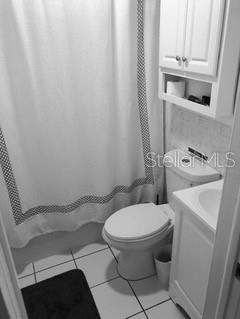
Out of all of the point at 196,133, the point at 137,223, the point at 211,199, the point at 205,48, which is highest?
the point at 205,48

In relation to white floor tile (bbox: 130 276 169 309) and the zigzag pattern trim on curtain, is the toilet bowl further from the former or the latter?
the zigzag pattern trim on curtain

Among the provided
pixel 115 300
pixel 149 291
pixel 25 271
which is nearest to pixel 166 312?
pixel 149 291

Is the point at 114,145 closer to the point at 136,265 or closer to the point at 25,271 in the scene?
the point at 136,265

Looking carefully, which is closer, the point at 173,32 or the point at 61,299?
the point at 173,32

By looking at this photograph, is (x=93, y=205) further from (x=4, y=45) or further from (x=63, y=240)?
(x=4, y=45)

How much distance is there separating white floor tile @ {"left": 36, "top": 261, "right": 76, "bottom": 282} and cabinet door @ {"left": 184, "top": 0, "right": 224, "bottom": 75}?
156 centimetres

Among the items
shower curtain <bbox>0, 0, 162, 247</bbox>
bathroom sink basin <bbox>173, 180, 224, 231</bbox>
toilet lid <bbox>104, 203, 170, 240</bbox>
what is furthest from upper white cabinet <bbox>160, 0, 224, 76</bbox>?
toilet lid <bbox>104, 203, 170, 240</bbox>

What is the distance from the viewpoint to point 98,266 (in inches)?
74.7

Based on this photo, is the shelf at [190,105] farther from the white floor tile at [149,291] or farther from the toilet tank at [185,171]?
the white floor tile at [149,291]

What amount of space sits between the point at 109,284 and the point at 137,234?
0.48 meters

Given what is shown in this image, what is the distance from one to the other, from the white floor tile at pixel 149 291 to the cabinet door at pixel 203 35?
1.36 metres

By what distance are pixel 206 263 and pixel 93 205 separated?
97 cm

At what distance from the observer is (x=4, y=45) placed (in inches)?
53.5

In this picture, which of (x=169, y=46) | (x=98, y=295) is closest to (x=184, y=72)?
(x=169, y=46)
